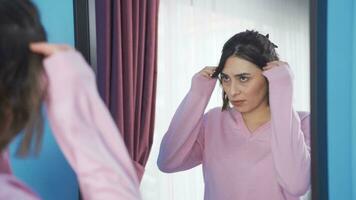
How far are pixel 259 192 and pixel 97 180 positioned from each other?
1.83ft

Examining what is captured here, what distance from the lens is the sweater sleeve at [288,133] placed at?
33.9 inches

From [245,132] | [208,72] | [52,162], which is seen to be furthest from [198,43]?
[52,162]

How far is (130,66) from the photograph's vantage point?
847 mm

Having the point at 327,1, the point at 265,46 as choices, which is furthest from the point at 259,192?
the point at 327,1

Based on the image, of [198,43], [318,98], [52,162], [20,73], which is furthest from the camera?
[198,43]

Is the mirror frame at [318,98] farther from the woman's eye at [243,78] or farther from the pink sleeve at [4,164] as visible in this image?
the pink sleeve at [4,164]

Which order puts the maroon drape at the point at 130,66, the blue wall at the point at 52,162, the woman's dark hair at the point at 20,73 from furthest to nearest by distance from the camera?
the maroon drape at the point at 130,66
the blue wall at the point at 52,162
the woman's dark hair at the point at 20,73

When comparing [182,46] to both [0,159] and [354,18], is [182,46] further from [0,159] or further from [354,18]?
[0,159]

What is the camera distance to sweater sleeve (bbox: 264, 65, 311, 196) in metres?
0.86

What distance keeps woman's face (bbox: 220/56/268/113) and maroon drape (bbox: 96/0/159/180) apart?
0.55ft

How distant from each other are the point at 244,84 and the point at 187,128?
0.55ft

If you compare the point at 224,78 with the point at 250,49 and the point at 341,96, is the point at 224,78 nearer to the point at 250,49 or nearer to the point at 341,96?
the point at 250,49

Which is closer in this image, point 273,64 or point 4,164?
point 4,164

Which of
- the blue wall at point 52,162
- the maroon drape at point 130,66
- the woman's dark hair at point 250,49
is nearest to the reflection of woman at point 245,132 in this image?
the woman's dark hair at point 250,49
